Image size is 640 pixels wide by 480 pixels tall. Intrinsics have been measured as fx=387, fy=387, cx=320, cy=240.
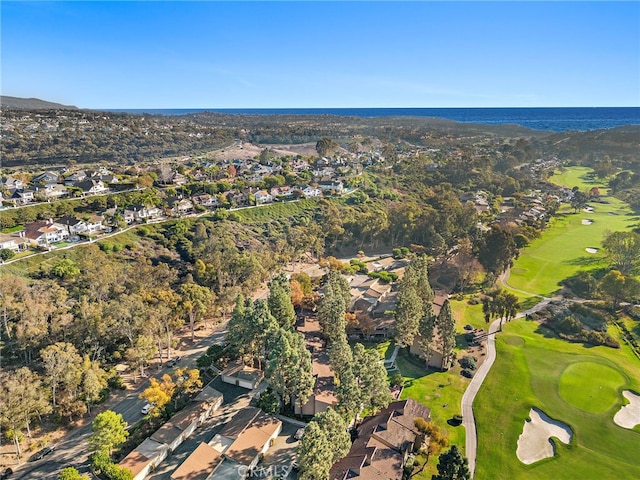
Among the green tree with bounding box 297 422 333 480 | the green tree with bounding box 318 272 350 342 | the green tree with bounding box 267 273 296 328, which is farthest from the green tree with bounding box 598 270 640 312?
the green tree with bounding box 297 422 333 480

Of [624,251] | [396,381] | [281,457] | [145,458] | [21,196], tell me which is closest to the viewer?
[145,458]

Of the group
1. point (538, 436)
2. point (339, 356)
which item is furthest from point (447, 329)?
point (339, 356)

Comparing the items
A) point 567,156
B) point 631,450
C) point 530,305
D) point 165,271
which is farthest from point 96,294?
point 567,156

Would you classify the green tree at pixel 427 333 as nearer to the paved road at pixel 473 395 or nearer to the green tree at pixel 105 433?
the paved road at pixel 473 395

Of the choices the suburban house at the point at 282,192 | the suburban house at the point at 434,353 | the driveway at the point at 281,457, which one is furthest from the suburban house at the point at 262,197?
the driveway at the point at 281,457

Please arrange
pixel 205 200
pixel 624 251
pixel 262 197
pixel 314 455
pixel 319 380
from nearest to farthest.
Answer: pixel 314 455 → pixel 319 380 → pixel 624 251 → pixel 205 200 → pixel 262 197

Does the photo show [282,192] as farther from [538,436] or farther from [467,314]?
[538,436]
